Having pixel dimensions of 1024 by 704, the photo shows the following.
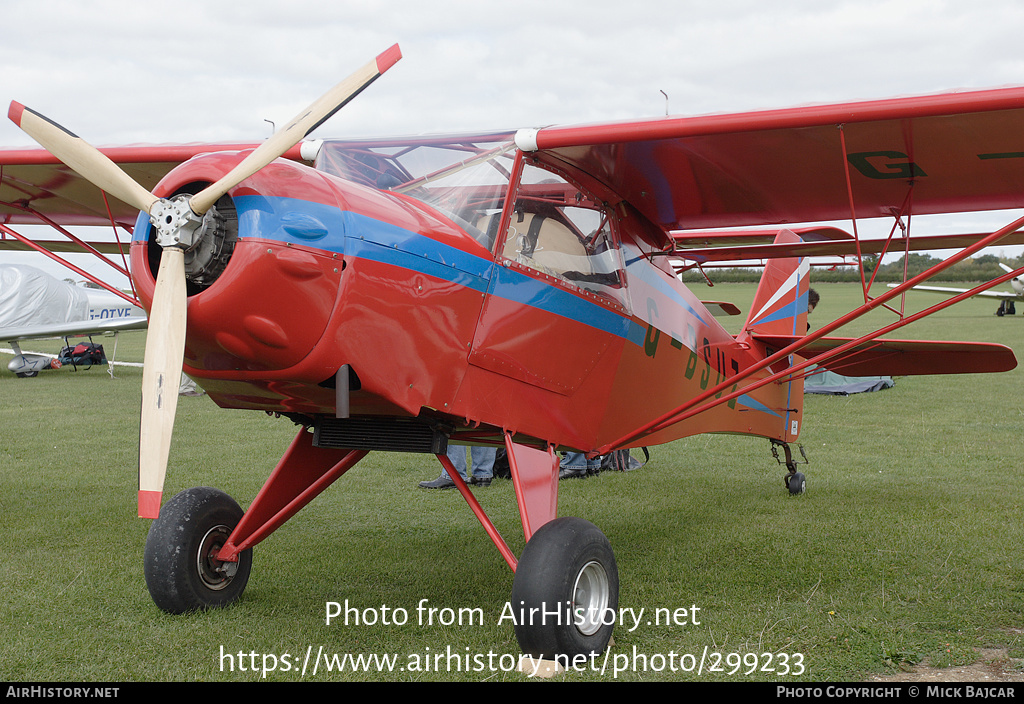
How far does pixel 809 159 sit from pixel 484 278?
238 cm

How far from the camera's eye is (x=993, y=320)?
34.7 meters

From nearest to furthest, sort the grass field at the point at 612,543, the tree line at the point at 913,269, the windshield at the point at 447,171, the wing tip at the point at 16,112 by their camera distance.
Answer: the wing tip at the point at 16,112
the grass field at the point at 612,543
the windshield at the point at 447,171
the tree line at the point at 913,269

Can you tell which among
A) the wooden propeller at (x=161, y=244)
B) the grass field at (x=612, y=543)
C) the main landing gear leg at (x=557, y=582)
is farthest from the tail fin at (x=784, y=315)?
the wooden propeller at (x=161, y=244)

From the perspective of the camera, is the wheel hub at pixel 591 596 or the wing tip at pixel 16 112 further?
the wheel hub at pixel 591 596

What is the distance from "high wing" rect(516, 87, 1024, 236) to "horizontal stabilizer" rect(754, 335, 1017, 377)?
1021 mm

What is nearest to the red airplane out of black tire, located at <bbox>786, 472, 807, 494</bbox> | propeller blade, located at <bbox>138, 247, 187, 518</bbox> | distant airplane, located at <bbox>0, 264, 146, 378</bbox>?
propeller blade, located at <bbox>138, 247, 187, 518</bbox>

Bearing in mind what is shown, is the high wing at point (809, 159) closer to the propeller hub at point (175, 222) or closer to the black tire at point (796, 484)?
the propeller hub at point (175, 222)

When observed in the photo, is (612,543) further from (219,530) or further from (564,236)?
(219,530)

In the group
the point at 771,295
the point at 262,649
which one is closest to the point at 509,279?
the point at 262,649

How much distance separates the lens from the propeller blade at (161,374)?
10.2 feet

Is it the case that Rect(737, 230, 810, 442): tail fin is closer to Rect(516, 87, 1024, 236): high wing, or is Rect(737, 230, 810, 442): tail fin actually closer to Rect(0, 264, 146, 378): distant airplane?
Rect(516, 87, 1024, 236): high wing

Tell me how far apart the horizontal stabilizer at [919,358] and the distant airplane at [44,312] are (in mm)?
16522

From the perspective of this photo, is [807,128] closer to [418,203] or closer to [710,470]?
[418,203]

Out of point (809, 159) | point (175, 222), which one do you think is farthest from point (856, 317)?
point (175, 222)
